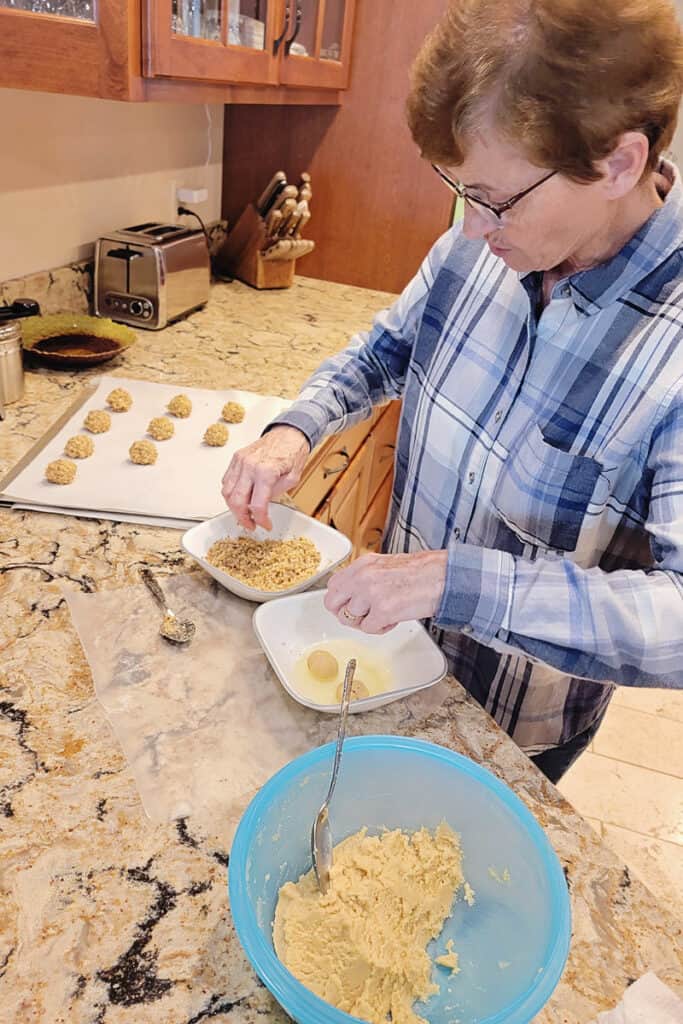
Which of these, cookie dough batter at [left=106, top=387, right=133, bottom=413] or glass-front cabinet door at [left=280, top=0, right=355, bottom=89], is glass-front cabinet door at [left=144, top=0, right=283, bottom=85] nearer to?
glass-front cabinet door at [left=280, top=0, right=355, bottom=89]

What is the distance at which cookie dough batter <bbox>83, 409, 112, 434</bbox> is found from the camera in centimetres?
140

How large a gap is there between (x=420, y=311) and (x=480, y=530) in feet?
1.24

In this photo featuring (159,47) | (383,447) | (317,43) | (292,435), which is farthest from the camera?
(383,447)

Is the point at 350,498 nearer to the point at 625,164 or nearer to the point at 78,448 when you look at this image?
the point at 78,448

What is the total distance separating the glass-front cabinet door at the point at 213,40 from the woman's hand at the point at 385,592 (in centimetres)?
103

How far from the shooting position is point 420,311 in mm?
1187

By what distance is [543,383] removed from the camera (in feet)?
3.09

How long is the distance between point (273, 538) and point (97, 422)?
0.50 m

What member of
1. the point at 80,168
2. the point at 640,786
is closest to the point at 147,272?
the point at 80,168

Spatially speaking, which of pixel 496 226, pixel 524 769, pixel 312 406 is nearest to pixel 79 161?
pixel 312 406

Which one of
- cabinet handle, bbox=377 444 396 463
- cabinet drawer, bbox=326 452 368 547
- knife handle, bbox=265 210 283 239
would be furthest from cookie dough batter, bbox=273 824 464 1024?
knife handle, bbox=265 210 283 239

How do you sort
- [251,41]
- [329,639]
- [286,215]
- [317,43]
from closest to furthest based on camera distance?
[329,639], [251,41], [317,43], [286,215]

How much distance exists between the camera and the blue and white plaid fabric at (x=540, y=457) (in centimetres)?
77

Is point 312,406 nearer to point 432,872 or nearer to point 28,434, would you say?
point 28,434
